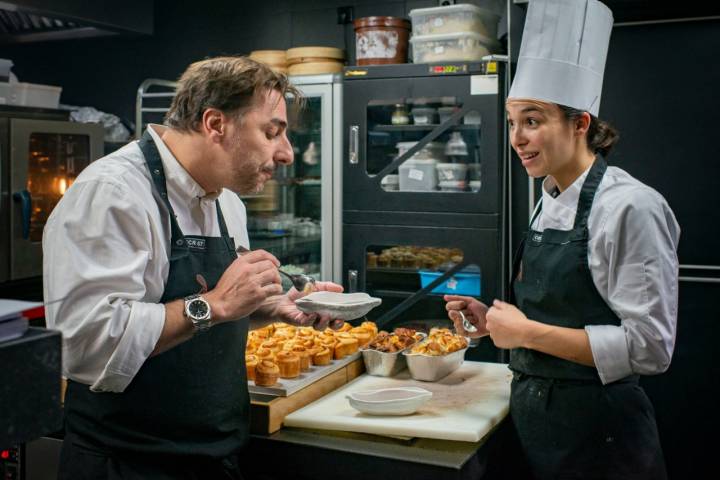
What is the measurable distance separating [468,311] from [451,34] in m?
1.99

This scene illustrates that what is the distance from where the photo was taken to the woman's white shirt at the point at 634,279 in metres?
1.91

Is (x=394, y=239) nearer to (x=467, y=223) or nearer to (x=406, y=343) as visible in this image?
(x=467, y=223)

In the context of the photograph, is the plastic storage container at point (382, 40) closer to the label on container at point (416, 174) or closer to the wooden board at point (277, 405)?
the label on container at point (416, 174)

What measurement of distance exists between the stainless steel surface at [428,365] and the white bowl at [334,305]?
320 mm

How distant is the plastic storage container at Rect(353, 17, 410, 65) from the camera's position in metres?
4.14

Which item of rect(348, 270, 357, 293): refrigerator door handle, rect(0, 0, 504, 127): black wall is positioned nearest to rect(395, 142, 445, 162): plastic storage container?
rect(348, 270, 357, 293): refrigerator door handle

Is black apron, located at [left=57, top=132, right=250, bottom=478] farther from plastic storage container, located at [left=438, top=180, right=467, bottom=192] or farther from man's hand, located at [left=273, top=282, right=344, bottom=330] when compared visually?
plastic storage container, located at [left=438, top=180, right=467, bottom=192]

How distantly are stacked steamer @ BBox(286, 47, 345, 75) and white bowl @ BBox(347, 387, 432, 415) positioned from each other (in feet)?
8.32

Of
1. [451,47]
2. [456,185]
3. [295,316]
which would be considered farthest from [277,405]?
[451,47]

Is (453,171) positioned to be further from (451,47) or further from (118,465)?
(118,465)

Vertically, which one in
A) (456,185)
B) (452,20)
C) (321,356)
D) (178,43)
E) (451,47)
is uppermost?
(178,43)

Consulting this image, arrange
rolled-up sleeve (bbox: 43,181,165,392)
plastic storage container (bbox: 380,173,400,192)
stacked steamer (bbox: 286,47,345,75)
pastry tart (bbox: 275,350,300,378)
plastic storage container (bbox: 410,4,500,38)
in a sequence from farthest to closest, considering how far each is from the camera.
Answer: stacked steamer (bbox: 286,47,345,75) < plastic storage container (bbox: 380,173,400,192) < plastic storage container (bbox: 410,4,500,38) < pastry tart (bbox: 275,350,300,378) < rolled-up sleeve (bbox: 43,181,165,392)

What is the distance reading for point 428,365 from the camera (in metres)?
2.49

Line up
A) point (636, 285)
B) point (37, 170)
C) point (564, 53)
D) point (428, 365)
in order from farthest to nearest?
point (37, 170) → point (428, 365) → point (564, 53) → point (636, 285)
